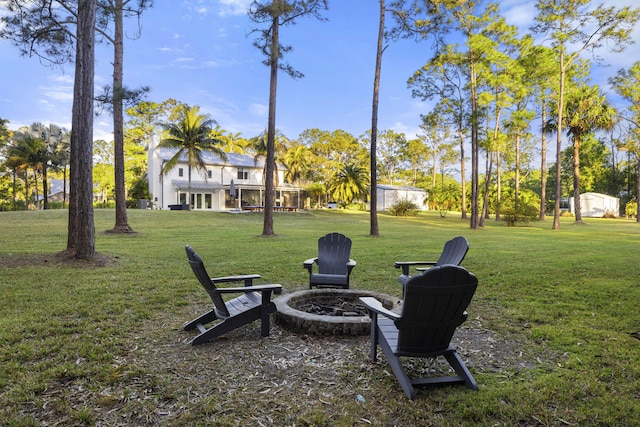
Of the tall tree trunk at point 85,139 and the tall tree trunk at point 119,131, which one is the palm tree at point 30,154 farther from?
the tall tree trunk at point 85,139

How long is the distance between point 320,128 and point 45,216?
3149 centimetres

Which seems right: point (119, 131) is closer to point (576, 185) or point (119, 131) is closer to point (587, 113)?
point (576, 185)

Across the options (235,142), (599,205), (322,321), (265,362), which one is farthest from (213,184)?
(599,205)

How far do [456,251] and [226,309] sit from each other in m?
3.16

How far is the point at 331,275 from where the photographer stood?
560cm

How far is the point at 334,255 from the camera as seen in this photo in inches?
230

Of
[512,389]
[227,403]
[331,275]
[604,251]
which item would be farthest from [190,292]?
[604,251]

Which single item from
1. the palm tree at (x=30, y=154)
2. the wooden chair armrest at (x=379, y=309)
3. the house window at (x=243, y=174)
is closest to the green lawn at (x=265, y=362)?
the wooden chair armrest at (x=379, y=309)

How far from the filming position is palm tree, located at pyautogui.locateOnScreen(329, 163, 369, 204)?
38.3 meters

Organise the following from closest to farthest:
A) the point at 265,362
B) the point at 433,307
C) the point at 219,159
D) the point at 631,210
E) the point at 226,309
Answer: the point at 433,307, the point at 265,362, the point at 226,309, the point at 219,159, the point at 631,210

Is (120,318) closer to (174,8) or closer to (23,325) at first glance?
(23,325)

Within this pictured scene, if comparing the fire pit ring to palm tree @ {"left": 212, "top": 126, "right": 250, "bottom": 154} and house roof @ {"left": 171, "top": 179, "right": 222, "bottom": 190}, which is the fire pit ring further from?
palm tree @ {"left": 212, "top": 126, "right": 250, "bottom": 154}

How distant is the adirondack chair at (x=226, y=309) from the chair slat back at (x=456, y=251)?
2.47 meters

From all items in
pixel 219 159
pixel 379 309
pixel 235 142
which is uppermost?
A: pixel 235 142
